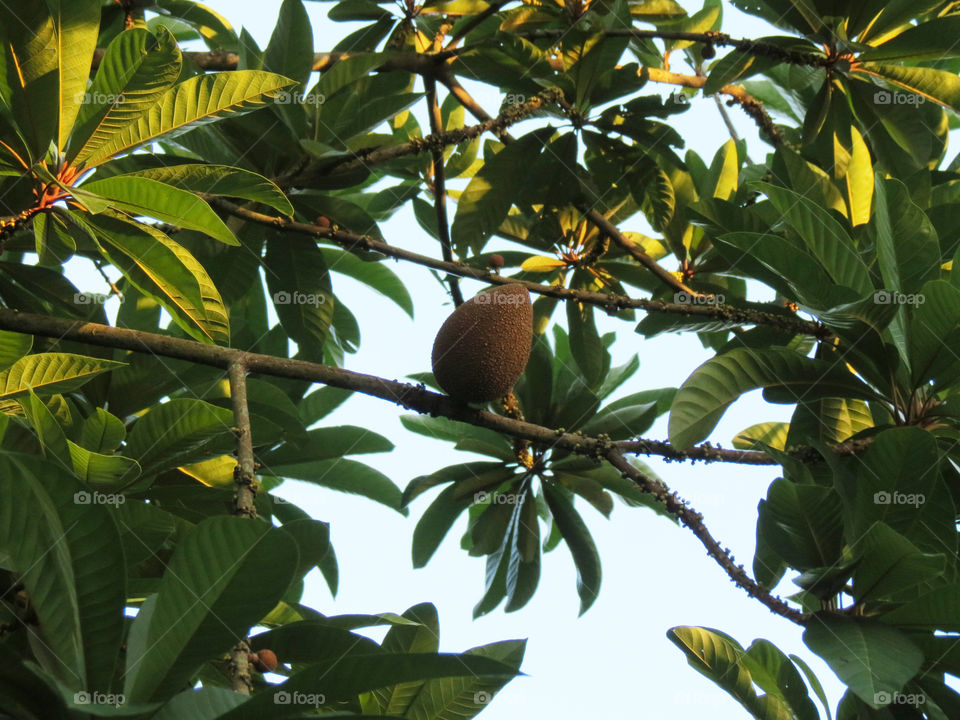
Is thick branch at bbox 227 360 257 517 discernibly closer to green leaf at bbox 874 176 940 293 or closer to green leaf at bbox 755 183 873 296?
green leaf at bbox 755 183 873 296

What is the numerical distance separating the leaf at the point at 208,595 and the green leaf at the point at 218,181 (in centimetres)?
85

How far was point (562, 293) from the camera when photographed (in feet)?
6.32

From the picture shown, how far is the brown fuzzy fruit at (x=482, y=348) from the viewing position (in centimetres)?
167

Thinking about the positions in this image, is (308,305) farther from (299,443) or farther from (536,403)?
(536,403)

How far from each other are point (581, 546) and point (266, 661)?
1.96 meters

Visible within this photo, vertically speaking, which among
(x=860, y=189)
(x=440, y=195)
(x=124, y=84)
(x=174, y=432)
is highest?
(x=440, y=195)

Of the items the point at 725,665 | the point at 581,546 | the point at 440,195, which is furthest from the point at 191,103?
the point at 581,546

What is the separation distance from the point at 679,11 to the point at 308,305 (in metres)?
1.76

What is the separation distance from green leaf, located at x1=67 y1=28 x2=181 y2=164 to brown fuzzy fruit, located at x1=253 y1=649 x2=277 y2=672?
1.06 meters

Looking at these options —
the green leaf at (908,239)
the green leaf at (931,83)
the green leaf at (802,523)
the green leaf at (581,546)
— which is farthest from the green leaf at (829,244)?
the green leaf at (581,546)

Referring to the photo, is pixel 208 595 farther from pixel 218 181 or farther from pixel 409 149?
pixel 409 149

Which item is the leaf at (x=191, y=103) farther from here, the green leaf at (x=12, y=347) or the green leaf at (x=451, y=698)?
the green leaf at (x=451, y=698)

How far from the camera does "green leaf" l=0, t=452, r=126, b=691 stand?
1071 millimetres

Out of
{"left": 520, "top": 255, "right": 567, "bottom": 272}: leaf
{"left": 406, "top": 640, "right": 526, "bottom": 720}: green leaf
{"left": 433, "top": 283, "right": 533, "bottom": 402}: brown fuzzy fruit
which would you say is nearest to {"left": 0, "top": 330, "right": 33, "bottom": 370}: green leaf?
{"left": 433, "top": 283, "right": 533, "bottom": 402}: brown fuzzy fruit
